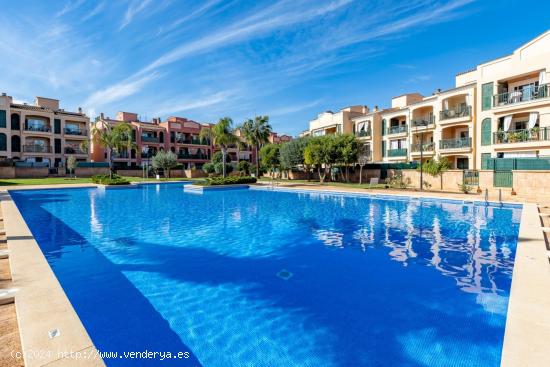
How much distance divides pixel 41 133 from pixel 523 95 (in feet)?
183

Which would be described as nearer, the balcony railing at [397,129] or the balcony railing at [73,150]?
the balcony railing at [397,129]

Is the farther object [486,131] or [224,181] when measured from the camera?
[224,181]

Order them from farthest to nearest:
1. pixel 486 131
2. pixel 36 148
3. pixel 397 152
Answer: pixel 36 148, pixel 397 152, pixel 486 131

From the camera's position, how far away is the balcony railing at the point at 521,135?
22.2 metres

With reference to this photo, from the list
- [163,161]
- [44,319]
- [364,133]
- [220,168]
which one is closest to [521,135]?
[364,133]

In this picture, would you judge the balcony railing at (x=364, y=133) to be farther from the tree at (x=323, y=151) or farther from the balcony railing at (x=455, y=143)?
the balcony railing at (x=455, y=143)

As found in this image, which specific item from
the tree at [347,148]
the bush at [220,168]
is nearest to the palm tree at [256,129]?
the bush at [220,168]

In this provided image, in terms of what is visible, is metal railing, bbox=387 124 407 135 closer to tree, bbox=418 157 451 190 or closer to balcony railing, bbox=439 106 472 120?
balcony railing, bbox=439 106 472 120

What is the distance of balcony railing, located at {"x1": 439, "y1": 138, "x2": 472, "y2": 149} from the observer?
28.3 m

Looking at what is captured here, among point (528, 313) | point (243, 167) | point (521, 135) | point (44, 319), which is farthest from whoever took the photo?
point (243, 167)

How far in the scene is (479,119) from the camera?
2683 centimetres

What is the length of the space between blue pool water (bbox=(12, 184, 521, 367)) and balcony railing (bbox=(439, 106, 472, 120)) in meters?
19.1

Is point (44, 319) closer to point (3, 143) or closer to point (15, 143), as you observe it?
point (3, 143)

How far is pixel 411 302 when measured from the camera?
18.3ft
